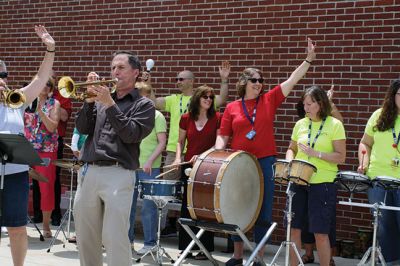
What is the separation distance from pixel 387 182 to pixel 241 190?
1372 mm

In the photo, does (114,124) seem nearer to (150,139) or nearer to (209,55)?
(150,139)

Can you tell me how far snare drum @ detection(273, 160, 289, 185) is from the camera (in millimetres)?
6859

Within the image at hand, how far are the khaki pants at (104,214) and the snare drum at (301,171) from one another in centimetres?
186

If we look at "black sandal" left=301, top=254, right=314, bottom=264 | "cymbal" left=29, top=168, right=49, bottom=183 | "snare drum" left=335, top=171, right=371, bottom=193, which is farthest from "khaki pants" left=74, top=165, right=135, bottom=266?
"cymbal" left=29, top=168, right=49, bottom=183

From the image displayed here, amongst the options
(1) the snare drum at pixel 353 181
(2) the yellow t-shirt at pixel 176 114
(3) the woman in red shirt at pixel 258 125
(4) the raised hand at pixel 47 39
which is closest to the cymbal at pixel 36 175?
(2) the yellow t-shirt at pixel 176 114

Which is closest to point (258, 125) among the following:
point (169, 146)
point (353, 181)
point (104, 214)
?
point (353, 181)

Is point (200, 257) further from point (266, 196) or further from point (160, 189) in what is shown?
point (266, 196)

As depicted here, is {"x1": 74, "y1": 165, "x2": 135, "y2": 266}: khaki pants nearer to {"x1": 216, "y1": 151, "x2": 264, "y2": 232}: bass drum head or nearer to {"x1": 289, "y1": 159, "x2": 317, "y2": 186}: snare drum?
{"x1": 216, "y1": 151, "x2": 264, "y2": 232}: bass drum head

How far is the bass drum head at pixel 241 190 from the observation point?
6.77 m

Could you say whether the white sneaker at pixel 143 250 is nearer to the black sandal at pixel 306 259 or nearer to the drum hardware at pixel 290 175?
the black sandal at pixel 306 259

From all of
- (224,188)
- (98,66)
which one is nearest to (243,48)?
(98,66)

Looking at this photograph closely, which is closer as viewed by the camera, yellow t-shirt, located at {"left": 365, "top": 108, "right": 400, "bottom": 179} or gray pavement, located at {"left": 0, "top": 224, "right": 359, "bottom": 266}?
yellow t-shirt, located at {"left": 365, "top": 108, "right": 400, "bottom": 179}

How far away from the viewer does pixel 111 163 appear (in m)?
5.46

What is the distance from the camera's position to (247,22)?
9.70 m
